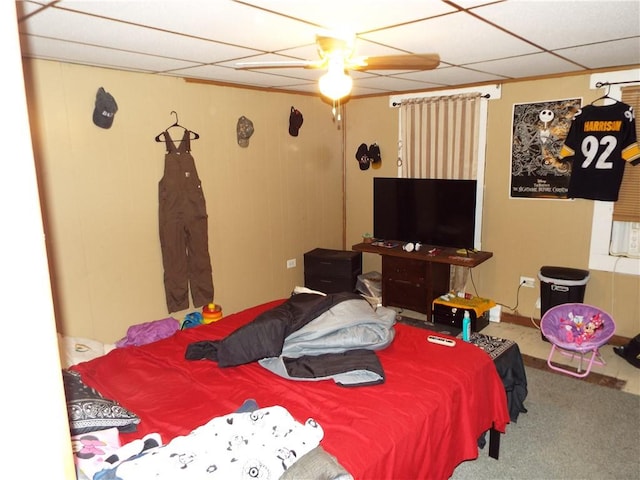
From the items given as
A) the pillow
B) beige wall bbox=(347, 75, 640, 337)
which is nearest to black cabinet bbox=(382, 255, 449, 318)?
beige wall bbox=(347, 75, 640, 337)

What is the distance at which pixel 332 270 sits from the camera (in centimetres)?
504

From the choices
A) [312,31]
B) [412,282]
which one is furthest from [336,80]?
[412,282]

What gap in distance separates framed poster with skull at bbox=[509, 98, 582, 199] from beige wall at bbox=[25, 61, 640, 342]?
8 centimetres

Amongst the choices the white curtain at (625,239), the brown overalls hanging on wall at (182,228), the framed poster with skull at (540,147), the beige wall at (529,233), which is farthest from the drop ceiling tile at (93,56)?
the white curtain at (625,239)

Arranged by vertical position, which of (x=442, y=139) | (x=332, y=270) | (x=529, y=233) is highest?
(x=442, y=139)

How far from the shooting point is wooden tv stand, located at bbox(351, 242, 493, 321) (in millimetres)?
4504

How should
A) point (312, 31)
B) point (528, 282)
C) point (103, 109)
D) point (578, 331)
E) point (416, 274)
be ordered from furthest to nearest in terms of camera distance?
point (416, 274) → point (528, 282) → point (578, 331) → point (103, 109) → point (312, 31)

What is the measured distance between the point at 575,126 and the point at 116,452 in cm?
418

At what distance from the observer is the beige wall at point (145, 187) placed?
329cm

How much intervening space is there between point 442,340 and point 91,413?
1.87 m

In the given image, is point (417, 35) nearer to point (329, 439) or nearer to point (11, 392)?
point (329, 439)

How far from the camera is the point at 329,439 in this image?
5.85ft

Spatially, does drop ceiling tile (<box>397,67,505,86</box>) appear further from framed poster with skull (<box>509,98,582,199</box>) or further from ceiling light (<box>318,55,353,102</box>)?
ceiling light (<box>318,55,353,102</box>)

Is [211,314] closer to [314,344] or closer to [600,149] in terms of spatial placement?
[314,344]
